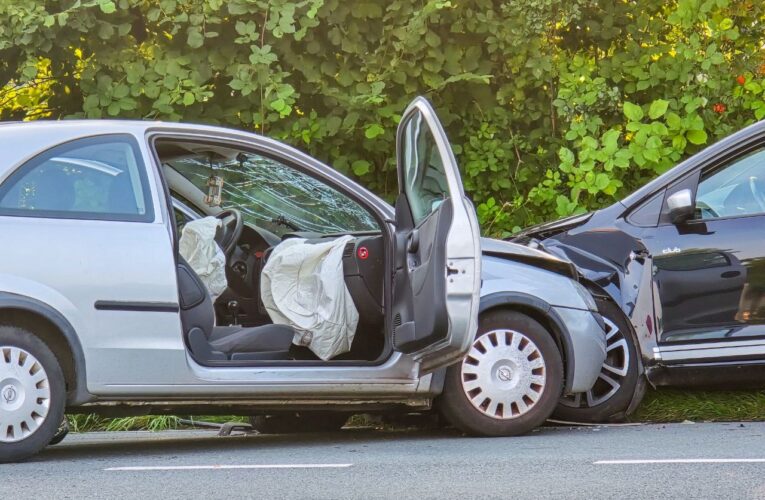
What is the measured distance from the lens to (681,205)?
760cm

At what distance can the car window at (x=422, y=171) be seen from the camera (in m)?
6.59

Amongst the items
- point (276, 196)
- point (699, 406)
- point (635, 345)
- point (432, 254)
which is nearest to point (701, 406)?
point (699, 406)

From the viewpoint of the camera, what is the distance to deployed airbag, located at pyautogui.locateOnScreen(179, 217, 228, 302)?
7.25 metres

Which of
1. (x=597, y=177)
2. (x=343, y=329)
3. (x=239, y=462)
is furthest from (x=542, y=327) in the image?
(x=597, y=177)

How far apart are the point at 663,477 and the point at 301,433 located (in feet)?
11.1

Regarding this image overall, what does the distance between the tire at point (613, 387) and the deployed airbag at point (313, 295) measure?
4.79 ft

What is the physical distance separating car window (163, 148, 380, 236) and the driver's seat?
0.78m

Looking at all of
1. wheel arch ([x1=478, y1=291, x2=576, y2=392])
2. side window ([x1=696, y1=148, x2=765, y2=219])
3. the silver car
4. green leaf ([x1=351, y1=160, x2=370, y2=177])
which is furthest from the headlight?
green leaf ([x1=351, y1=160, x2=370, y2=177])

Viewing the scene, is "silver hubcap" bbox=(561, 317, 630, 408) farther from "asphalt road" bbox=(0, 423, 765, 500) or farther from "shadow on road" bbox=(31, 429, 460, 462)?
"shadow on road" bbox=(31, 429, 460, 462)

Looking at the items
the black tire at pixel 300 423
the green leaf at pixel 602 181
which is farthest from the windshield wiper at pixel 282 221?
the green leaf at pixel 602 181

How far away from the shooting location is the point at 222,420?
933cm

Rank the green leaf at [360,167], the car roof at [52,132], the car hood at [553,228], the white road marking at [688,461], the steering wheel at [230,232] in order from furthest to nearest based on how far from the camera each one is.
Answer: the green leaf at [360,167] < the car hood at [553,228] < the steering wheel at [230,232] < the car roof at [52,132] < the white road marking at [688,461]

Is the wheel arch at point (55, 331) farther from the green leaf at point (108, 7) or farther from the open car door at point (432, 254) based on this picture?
the green leaf at point (108, 7)

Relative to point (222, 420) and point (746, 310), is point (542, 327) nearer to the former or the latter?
point (746, 310)
